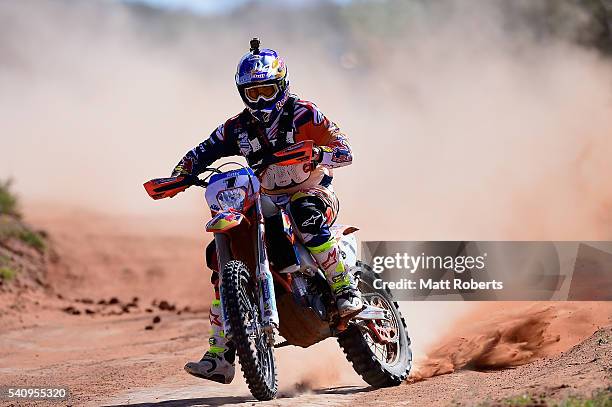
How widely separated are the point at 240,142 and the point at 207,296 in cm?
1204

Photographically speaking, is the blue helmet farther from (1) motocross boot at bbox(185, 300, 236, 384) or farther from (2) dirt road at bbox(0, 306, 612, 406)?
(2) dirt road at bbox(0, 306, 612, 406)

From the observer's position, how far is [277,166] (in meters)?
8.54

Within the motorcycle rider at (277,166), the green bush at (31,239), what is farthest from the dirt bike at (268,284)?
the green bush at (31,239)

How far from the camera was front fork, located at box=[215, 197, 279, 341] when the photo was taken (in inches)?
297

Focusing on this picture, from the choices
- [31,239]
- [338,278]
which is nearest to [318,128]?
[338,278]

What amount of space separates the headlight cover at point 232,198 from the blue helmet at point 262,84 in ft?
3.15

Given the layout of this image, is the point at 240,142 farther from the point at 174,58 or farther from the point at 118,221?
the point at 174,58

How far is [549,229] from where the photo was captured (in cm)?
1672

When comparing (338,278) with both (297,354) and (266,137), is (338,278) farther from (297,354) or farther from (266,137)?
(297,354)

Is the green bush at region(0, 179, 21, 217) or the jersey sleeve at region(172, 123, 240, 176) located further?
the green bush at region(0, 179, 21, 217)
